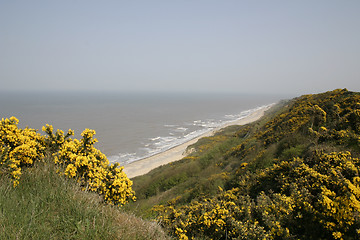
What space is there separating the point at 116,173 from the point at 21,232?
426 cm

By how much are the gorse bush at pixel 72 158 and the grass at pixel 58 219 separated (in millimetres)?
1857

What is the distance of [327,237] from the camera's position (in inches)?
173

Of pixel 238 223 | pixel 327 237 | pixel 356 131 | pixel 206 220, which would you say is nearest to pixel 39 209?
pixel 206 220

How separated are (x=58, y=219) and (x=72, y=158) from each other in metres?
3.46

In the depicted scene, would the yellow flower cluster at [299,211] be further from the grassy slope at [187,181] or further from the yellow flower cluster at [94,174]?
the grassy slope at [187,181]

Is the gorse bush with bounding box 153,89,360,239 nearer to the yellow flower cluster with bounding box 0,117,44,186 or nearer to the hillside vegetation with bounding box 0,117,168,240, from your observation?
the hillside vegetation with bounding box 0,117,168,240

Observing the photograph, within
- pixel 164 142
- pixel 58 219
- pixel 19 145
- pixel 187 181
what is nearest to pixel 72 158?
pixel 19 145

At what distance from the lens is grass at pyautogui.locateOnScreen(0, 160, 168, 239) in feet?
8.97

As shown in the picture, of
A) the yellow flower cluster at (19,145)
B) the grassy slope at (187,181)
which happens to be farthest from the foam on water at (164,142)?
the yellow flower cluster at (19,145)

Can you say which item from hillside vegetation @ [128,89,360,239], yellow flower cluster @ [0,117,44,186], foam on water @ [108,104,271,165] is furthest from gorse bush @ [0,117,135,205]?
foam on water @ [108,104,271,165]

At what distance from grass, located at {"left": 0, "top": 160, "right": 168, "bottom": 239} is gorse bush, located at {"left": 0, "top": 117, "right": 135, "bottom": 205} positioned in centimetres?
186

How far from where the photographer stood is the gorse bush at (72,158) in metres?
5.82

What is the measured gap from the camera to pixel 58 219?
3.03 meters

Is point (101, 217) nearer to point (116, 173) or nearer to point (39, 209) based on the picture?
point (39, 209)
